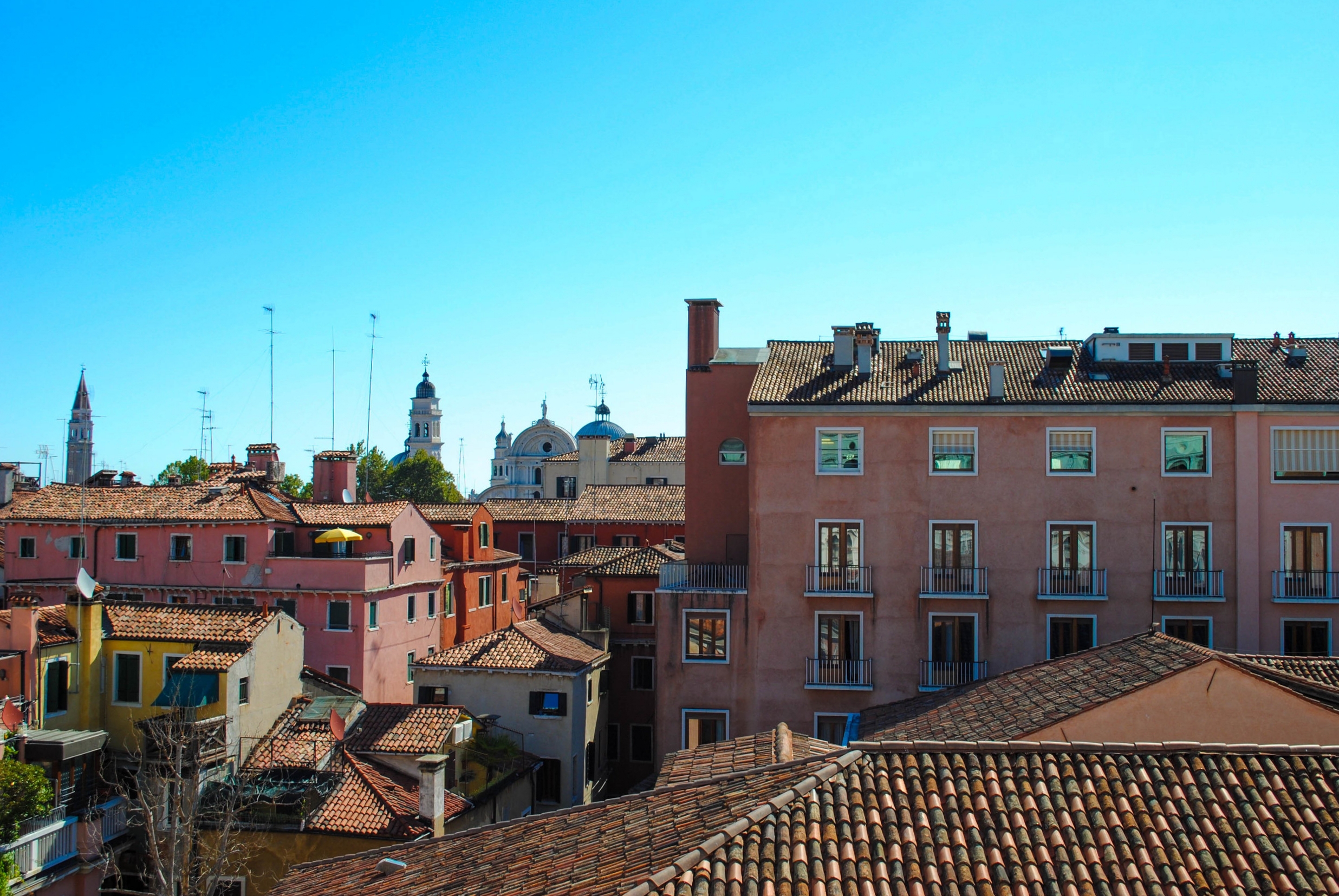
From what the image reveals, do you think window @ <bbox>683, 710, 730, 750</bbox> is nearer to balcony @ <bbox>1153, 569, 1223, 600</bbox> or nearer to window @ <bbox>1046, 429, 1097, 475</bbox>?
window @ <bbox>1046, 429, 1097, 475</bbox>

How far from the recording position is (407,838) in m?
21.0

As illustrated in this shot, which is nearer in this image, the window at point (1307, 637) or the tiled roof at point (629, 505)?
the window at point (1307, 637)

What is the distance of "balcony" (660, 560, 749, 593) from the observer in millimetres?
28000

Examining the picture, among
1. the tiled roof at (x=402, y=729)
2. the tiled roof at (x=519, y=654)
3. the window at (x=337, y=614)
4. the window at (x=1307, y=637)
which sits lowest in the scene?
the tiled roof at (x=402, y=729)

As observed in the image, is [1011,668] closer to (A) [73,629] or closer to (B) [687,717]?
(B) [687,717]

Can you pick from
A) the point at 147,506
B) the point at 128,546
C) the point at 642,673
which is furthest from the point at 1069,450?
the point at 128,546

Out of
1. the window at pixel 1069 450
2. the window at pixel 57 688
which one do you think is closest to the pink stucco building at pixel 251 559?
the window at pixel 57 688

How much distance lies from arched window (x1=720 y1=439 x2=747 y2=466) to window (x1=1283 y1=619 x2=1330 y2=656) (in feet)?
49.1

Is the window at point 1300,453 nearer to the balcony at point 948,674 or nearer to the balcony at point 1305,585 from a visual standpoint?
the balcony at point 1305,585

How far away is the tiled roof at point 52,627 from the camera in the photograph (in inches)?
938

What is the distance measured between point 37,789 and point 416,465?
71.6 m

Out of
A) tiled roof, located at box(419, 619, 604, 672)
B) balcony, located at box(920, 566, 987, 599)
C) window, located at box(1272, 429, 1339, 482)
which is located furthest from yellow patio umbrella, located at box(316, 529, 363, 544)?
window, located at box(1272, 429, 1339, 482)

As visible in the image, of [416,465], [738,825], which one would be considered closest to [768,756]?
[738,825]

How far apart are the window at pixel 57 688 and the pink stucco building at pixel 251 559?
31.0 ft
